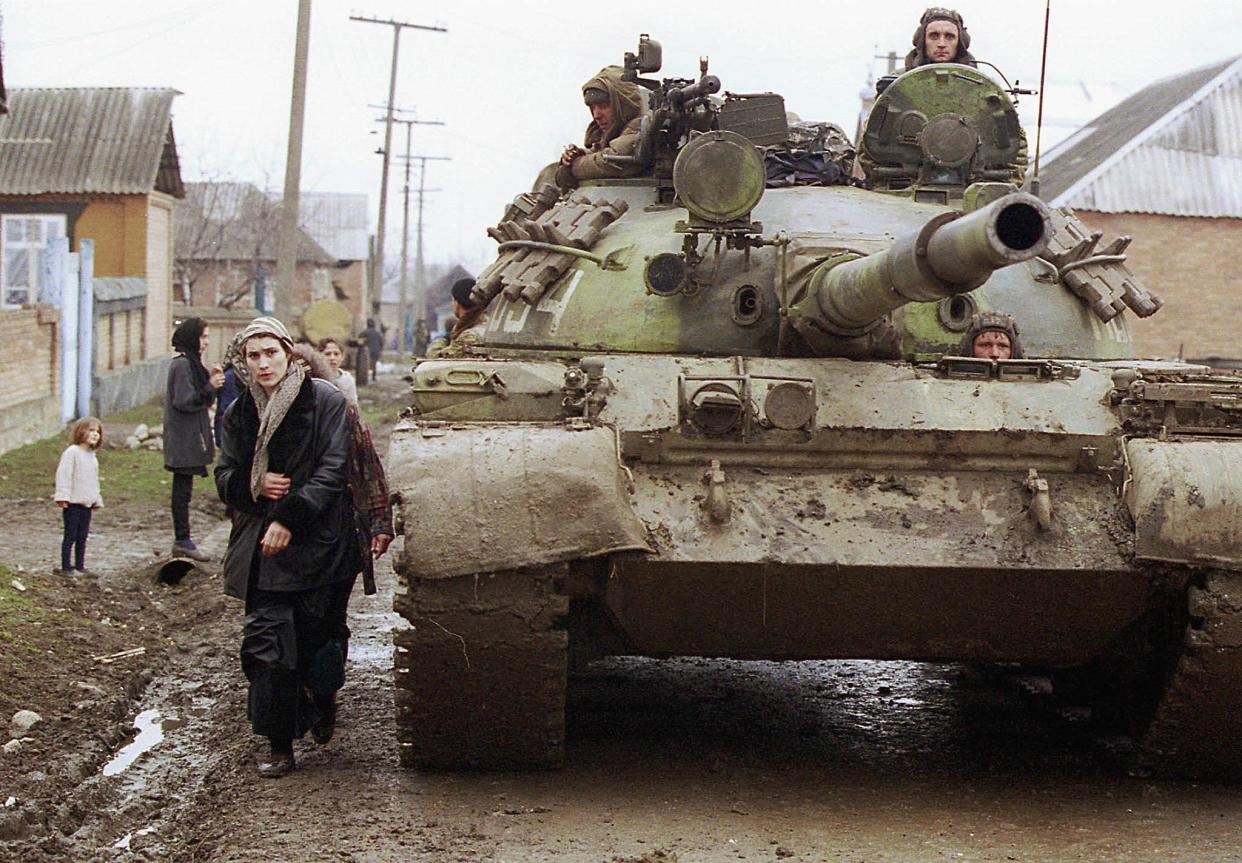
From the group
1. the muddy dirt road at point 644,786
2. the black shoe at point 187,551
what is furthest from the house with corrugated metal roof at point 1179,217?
the muddy dirt road at point 644,786

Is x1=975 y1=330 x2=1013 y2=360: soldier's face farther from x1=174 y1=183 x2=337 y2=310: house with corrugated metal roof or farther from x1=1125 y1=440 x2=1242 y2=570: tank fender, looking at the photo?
x1=174 y1=183 x2=337 y2=310: house with corrugated metal roof

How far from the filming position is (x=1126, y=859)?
18.4ft

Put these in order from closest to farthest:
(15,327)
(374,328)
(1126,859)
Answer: (1126,859), (15,327), (374,328)

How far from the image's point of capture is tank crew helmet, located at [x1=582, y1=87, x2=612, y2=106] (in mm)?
8898

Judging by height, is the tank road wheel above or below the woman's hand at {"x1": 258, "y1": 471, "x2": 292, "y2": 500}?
below

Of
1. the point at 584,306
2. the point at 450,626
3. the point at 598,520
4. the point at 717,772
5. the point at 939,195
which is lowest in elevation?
the point at 717,772

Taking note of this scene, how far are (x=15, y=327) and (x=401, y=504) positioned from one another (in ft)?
42.0

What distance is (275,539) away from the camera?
20.5 ft

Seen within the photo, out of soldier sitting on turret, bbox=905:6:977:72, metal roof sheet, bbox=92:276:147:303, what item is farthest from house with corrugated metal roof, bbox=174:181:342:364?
soldier sitting on turret, bbox=905:6:977:72

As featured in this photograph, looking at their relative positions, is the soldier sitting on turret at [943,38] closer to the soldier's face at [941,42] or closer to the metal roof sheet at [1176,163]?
the soldier's face at [941,42]

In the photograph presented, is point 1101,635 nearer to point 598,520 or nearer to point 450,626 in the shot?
point 598,520

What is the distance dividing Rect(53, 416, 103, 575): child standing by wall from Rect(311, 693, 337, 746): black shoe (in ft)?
12.9

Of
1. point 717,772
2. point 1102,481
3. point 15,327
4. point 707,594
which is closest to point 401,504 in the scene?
point 707,594

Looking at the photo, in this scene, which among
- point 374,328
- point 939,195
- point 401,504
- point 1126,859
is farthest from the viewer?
point 374,328
